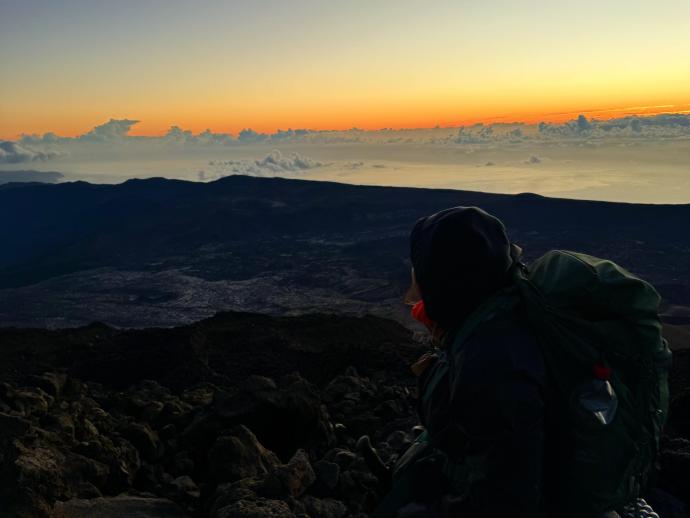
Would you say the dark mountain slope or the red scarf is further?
the dark mountain slope

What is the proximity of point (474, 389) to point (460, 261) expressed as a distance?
0.47 metres

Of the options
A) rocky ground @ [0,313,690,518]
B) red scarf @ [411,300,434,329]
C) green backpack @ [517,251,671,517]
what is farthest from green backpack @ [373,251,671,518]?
rocky ground @ [0,313,690,518]

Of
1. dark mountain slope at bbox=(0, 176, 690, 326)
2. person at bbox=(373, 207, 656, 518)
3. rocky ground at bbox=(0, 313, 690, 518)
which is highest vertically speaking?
person at bbox=(373, 207, 656, 518)

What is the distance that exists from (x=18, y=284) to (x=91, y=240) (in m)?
22.7

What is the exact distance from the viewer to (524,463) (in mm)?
2008

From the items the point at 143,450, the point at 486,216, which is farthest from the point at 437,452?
the point at 143,450

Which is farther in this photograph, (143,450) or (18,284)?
(18,284)

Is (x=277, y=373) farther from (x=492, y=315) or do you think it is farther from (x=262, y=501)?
(x=492, y=315)

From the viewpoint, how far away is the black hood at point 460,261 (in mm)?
2252

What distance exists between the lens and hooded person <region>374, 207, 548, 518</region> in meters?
2.01

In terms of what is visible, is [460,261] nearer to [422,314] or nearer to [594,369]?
[422,314]

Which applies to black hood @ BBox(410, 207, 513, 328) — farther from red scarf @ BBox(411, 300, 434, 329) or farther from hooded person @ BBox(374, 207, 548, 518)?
red scarf @ BBox(411, 300, 434, 329)

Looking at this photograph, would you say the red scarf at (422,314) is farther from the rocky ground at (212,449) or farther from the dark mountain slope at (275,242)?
the dark mountain slope at (275,242)

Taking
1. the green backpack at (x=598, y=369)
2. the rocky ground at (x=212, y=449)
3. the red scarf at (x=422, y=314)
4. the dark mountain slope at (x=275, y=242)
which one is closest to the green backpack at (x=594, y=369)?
the green backpack at (x=598, y=369)
